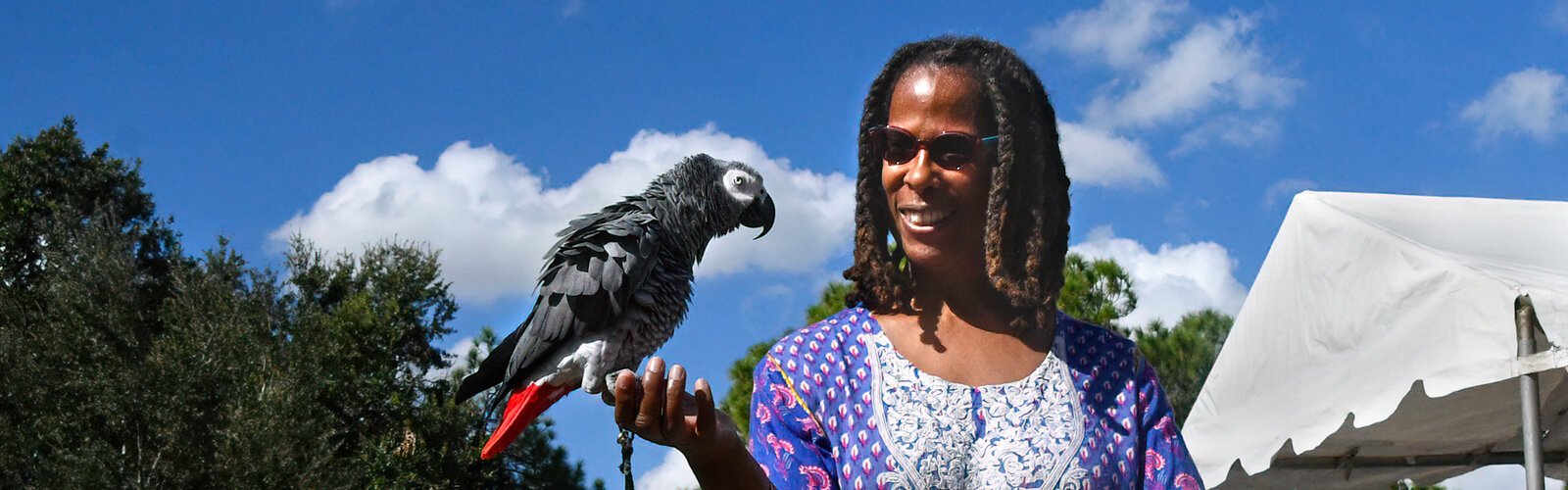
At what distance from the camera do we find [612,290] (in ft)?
6.42

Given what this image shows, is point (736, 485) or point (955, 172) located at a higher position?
point (955, 172)

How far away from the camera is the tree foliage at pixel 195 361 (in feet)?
57.4

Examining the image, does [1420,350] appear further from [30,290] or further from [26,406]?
[30,290]

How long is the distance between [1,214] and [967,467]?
75.3 ft

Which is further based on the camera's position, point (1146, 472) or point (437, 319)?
point (437, 319)

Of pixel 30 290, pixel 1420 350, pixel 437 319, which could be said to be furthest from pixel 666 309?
pixel 30 290

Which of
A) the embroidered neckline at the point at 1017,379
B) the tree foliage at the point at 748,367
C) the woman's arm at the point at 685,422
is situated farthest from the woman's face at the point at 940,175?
the tree foliage at the point at 748,367

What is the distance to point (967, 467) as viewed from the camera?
6.96ft

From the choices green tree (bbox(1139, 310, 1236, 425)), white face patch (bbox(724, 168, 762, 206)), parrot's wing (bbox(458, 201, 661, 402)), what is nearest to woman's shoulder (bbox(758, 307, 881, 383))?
white face patch (bbox(724, 168, 762, 206))

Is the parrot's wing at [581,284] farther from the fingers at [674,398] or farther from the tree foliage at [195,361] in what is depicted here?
the tree foliage at [195,361]

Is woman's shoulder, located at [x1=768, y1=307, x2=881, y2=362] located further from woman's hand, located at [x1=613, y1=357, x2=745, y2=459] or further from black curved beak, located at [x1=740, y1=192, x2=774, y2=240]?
woman's hand, located at [x1=613, y1=357, x2=745, y2=459]

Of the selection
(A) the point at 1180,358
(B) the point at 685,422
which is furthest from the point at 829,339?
(A) the point at 1180,358

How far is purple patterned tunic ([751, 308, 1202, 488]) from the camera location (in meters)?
2.12

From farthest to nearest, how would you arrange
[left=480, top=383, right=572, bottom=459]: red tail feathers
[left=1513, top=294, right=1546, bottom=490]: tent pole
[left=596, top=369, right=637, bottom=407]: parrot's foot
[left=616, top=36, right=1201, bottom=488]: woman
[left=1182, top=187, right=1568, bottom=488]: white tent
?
[left=1182, top=187, right=1568, bottom=488]: white tent < [left=1513, top=294, right=1546, bottom=490]: tent pole < [left=616, top=36, right=1201, bottom=488]: woman < [left=480, top=383, right=572, bottom=459]: red tail feathers < [left=596, top=369, right=637, bottom=407]: parrot's foot
